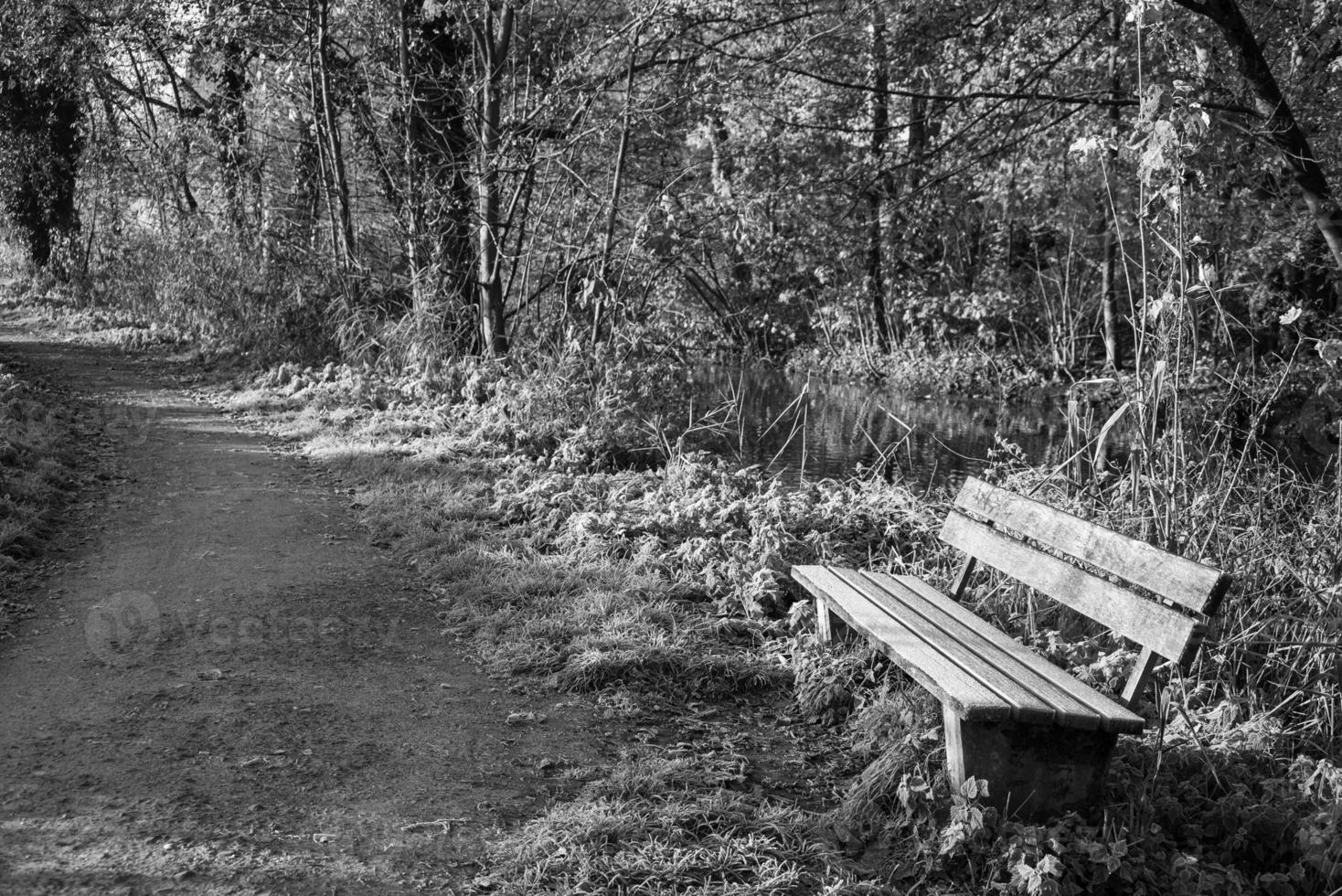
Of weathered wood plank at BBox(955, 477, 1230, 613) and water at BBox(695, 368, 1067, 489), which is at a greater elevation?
weathered wood plank at BBox(955, 477, 1230, 613)

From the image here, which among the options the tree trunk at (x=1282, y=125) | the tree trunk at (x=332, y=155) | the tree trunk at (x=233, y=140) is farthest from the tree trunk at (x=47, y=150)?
the tree trunk at (x=1282, y=125)

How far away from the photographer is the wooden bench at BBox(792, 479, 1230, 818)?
3.27 metres

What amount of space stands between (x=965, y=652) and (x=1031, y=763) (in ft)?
1.69

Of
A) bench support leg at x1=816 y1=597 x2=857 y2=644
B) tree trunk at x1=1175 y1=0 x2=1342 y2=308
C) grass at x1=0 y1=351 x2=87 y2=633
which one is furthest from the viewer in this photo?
tree trunk at x1=1175 y1=0 x2=1342 y2=308

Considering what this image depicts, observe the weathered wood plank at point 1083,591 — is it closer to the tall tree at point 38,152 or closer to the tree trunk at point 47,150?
the tall tree at point 38,152

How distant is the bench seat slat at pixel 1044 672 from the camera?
10.6ft

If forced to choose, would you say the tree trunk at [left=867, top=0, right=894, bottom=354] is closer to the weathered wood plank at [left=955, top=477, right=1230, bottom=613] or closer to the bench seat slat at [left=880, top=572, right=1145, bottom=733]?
the weathered wood plank at [left=955, top=477, right=1230, bottom=613]

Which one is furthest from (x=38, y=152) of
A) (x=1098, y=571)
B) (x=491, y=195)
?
(x=1098, y=571)

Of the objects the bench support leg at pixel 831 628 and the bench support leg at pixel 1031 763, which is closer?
the bench support leg at pixel 1031 763

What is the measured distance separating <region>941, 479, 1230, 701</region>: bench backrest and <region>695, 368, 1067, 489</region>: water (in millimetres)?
2431

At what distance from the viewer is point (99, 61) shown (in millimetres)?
16953

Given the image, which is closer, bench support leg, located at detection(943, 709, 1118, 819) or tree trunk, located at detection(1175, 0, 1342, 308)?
bench support leg, located at detection(943, 709, 1118, 819)

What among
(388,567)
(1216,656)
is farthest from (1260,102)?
(388,567)

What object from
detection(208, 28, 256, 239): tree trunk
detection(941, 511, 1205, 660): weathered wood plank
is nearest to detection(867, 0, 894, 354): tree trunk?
Answer: detection(941, 511, 1205, 660): weathered wood plank
